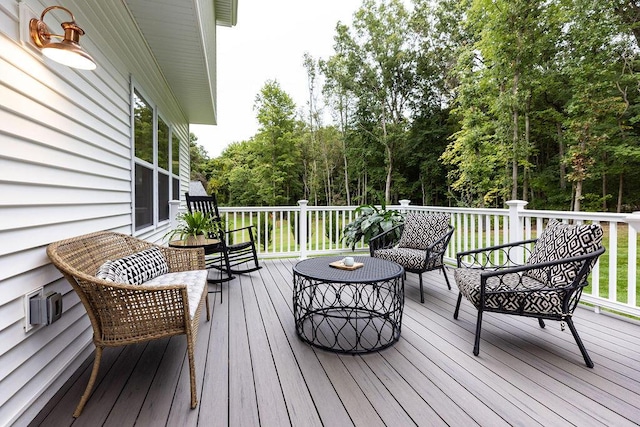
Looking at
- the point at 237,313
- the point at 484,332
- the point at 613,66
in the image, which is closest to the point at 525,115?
the point at 613,66

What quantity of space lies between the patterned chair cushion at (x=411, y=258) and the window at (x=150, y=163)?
306 centimetres

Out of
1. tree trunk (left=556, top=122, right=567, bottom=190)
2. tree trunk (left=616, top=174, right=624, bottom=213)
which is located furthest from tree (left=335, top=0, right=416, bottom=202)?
tree trunk (left=616, top=174, right=624, bottom=213)

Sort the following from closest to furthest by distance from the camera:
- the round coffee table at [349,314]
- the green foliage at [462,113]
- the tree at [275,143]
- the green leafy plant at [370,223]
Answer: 1. the round coffee table at [349,314]
2. the green leafy plant at [370,223]
3. the green foliage at [462,113]
4. the tree at [275,143]

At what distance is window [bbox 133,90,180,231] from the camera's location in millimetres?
3799

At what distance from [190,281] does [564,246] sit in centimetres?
297

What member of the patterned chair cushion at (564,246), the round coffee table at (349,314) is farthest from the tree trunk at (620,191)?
the round coffee table at (349,314)

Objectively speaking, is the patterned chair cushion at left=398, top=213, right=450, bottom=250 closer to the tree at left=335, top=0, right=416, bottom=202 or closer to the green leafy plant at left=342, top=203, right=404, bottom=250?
the green leafy plant at left=342, top=203, right=404, bottom=250

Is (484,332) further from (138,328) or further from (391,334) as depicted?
(138,328)

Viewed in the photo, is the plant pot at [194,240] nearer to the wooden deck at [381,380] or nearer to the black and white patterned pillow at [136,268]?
the black and white patterned pillow at [136,268]

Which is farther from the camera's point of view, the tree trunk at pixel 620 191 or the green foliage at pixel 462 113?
the tree trunk at pixel 620 191

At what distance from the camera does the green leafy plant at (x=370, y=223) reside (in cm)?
514

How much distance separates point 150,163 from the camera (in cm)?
434

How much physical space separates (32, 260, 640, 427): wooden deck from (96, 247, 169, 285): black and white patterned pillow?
0.58m

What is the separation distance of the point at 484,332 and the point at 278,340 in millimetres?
1754
